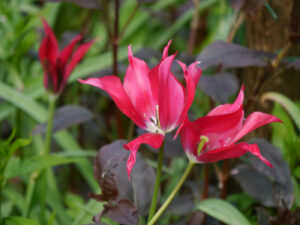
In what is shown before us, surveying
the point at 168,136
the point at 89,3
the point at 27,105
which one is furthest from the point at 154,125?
the point at 27,105

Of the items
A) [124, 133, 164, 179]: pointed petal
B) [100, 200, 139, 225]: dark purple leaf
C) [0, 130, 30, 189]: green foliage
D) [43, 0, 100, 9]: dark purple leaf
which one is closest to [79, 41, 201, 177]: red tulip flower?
[124, 133, 164, 179]: pointed petal

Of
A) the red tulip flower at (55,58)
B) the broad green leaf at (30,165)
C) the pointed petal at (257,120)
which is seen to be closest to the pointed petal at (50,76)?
the red tulip flower at (55,58)

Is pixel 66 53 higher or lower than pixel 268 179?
higher

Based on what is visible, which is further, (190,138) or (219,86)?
(219,86)

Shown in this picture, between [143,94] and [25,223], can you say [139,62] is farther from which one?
[25,223]

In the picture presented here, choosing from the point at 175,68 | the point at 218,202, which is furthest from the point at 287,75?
the point at 218,202

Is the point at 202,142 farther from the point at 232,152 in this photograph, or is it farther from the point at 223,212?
the point at 223,212

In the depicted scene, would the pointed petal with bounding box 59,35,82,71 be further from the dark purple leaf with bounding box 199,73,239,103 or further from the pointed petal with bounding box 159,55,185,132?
the pointed petal with bounding box 159,55,185,132
